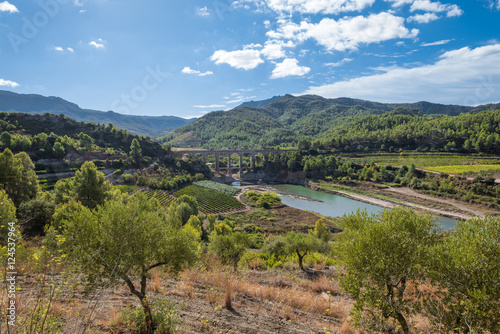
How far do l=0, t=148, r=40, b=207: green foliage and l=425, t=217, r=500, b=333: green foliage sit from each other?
29091 mm

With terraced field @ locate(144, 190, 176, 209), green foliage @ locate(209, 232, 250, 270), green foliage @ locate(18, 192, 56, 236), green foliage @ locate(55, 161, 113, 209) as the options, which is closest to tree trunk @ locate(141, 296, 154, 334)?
green foliage @ locate(209, 232, 250, 270)

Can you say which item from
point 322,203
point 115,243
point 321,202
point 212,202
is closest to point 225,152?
point 212,202

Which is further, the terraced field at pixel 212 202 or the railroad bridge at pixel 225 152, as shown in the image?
the railroad bridge at pixel 225 152

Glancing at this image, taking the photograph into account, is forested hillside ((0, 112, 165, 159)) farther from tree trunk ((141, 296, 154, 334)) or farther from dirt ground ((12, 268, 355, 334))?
tree trunk ((141, 296, 154, 334))

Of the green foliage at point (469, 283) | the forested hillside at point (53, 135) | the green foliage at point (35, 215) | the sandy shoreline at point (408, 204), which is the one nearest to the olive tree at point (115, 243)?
the green foliage at point (469, 283)

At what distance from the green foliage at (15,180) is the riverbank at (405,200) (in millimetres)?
47621

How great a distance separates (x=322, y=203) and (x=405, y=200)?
18297 millimetres

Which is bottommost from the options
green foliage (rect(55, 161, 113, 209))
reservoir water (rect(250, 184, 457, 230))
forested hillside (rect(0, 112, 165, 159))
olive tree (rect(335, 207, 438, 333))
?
reservoir water (rect(250, 184, 457, 230))

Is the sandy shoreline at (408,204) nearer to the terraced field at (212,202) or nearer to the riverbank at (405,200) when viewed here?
the riverbank at (405,200)

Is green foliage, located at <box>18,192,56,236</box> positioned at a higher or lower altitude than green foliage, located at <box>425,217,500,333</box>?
lower

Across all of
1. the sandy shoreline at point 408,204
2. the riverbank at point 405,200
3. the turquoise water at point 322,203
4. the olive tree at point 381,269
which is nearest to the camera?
the olive tree at point 381,269

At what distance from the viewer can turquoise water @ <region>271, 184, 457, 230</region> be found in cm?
5253

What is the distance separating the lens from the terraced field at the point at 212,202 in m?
49.4

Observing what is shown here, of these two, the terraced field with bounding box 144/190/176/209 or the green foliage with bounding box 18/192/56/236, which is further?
the terraced field with bounding box 144/190/176/209
